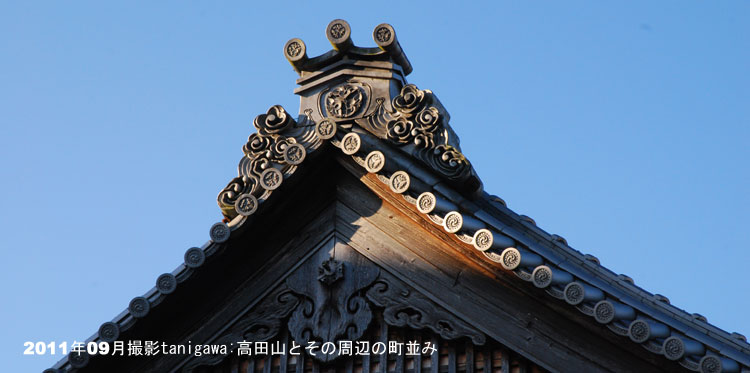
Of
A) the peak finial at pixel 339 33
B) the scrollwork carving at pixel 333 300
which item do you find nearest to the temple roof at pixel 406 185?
the peak finial at pixel 339 33

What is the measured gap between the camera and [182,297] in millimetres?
14633

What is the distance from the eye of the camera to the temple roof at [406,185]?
13000mm

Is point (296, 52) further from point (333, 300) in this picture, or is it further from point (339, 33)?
point (333, 300)

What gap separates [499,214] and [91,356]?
463 centimetres

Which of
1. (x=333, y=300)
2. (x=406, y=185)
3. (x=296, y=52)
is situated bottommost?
(x=333, y=300)

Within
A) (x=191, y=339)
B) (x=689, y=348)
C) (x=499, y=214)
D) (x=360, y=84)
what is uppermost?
(x=360, y=84)

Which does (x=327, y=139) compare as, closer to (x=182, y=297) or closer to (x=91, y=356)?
(x=182, y=297)

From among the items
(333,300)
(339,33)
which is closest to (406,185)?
(333,300)

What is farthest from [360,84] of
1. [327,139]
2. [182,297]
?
[182,297]

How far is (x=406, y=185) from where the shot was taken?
549 inches

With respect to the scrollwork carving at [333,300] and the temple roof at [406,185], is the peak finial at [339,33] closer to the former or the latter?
the temple roof at [406,185]

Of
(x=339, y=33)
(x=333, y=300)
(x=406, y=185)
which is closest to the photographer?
(x=406, y=185)

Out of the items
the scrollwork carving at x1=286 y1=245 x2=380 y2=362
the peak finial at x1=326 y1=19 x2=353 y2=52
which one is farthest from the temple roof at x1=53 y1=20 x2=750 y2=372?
the scrollwork carving at x1=286 y1=245 x2=380 y2=362

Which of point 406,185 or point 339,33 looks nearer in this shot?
point 406,185
